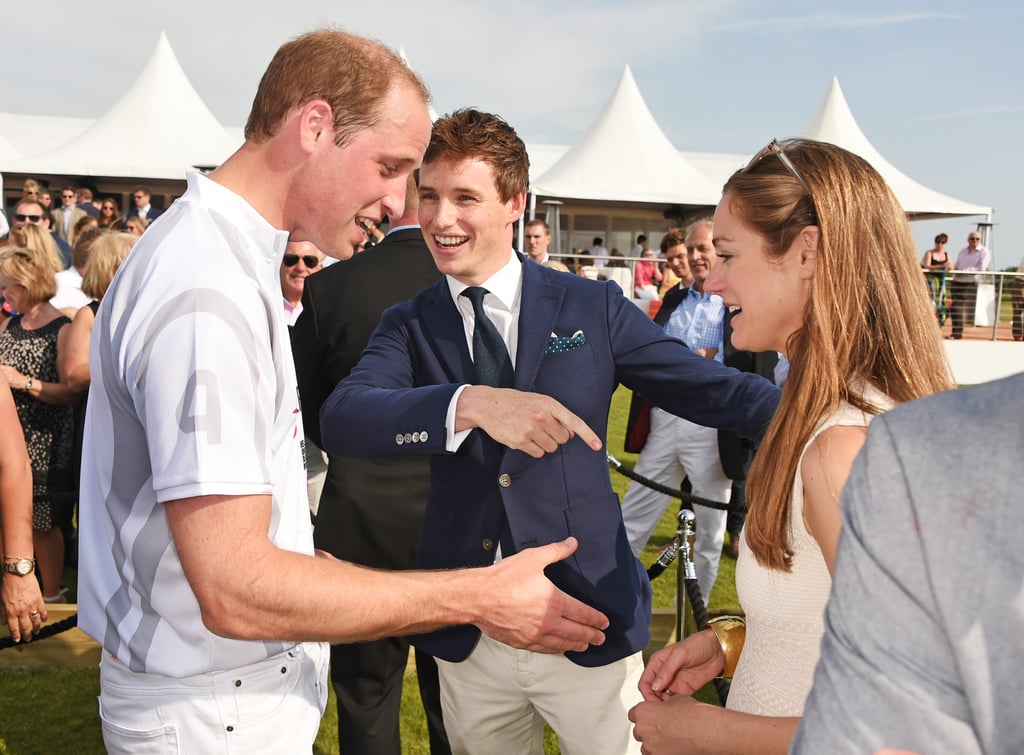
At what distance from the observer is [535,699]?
2596 millimetres

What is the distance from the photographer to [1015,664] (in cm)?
56

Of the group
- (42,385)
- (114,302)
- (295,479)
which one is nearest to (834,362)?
(295,479)

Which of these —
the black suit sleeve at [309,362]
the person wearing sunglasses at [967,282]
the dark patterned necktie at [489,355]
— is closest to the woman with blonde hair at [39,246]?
the black suit sleeve at [309,362]

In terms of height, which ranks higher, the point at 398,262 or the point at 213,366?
the point at 398,262

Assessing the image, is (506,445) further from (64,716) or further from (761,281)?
(64,716)

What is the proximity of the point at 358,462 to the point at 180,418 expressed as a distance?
2.28m

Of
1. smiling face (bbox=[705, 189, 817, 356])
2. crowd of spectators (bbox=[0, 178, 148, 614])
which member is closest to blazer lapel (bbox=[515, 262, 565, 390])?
smiling face (bbox=[705, 189, 817, 356])

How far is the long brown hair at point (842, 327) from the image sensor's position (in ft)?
5.48

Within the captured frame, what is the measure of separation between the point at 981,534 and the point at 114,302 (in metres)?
1.50

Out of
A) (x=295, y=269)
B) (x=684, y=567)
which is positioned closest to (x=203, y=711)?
(x=684, y=567)

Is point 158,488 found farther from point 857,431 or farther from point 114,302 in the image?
point 857,431

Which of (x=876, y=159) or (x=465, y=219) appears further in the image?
(x=876, y=159)

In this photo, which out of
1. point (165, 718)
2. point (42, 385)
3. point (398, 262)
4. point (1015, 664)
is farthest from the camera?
point (42, 385)

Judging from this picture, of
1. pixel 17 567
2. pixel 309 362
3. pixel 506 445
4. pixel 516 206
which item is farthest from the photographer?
pixel 309 362
